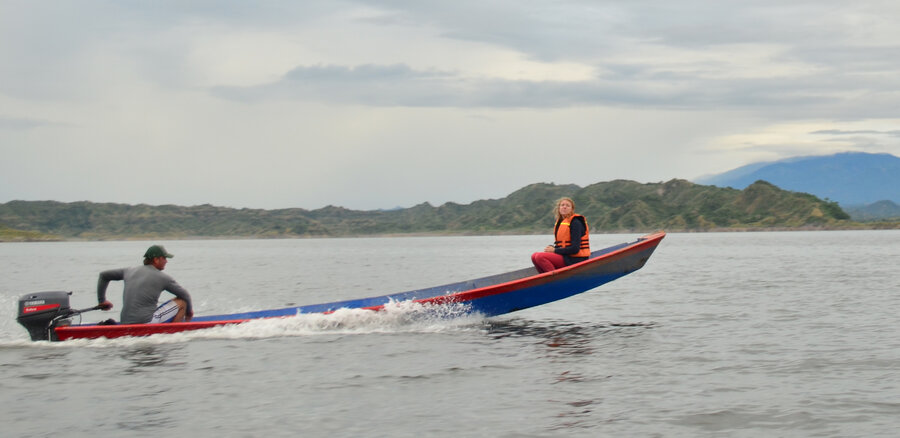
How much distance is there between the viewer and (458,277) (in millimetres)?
52812

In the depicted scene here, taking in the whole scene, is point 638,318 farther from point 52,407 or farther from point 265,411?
point 52,407

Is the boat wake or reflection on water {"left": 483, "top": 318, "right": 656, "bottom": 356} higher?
the boat wake

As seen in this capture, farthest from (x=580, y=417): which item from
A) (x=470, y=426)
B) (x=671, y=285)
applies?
(x=671, y=285)

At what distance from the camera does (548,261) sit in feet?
66.3

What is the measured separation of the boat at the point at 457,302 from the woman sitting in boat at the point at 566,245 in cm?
47

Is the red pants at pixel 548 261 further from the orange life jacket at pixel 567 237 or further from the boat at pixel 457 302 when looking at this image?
the boat at pixel 457 302

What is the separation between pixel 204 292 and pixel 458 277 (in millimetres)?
17006

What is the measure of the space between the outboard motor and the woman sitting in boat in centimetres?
1073

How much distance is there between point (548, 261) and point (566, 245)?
615mm

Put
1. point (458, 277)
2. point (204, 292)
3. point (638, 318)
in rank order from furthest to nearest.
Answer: point (458, 277)
point (204, 292)
point (638, 318)

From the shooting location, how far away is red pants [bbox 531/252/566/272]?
20.2 meters

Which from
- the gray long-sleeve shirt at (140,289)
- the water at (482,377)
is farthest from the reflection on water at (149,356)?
the gray long-sleeve shirt at (140,289)

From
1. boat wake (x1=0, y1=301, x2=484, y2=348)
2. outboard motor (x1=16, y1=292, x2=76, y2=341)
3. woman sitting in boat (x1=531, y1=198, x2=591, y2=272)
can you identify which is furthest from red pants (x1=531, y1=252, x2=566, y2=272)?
Result: outboard motor (x1=16, y1=292, x2=76, y2=341)

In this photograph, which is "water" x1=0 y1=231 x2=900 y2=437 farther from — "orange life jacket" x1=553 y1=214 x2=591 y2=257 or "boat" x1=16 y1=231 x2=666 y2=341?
"orange life jacket" x1=553 y1=214 x2=591 y2=257
